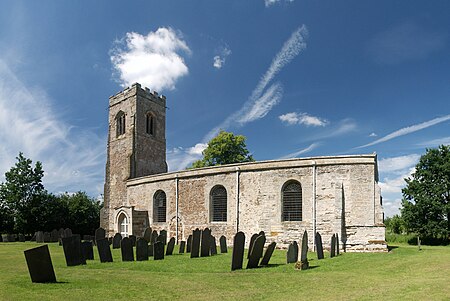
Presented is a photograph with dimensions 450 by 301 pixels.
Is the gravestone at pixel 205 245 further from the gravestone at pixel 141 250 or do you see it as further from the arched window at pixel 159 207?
the arched window at pixel 159 207

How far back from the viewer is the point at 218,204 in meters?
21.9

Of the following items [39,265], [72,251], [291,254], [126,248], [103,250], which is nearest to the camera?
[39,265]

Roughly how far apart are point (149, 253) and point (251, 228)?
6.61 m

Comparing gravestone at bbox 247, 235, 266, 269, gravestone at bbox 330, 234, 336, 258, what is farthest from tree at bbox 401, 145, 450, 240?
gravestone at bbox 247, 235, 266, 269

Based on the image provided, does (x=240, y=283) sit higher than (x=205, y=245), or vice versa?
(x=240, y=283)

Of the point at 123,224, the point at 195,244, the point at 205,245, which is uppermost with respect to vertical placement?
the point at 195,244

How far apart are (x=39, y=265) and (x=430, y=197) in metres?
26.7

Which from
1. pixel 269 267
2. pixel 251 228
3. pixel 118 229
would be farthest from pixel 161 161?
pixel 269 267

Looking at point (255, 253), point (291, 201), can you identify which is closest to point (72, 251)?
point (255, 253)

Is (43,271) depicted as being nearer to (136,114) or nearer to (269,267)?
(269,267)

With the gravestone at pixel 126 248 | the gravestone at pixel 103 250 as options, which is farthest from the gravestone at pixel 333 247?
the gravestone at pixel 103 250

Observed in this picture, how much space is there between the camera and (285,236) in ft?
62.2

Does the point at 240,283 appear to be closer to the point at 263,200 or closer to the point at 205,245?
the point at 205,245

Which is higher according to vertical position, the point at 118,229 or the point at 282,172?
the point at 282,172
